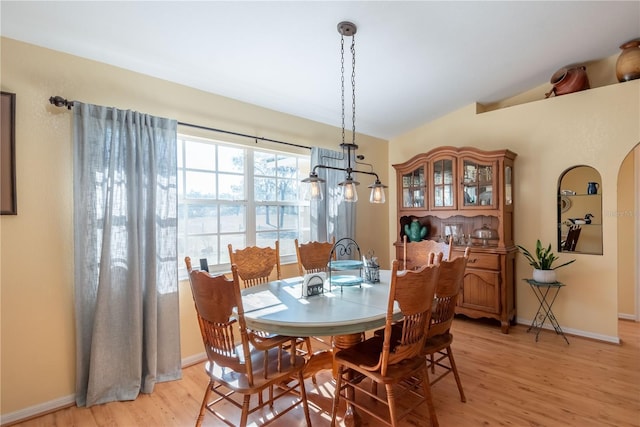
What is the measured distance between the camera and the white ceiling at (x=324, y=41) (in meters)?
1.96

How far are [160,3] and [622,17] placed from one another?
11.4 feet

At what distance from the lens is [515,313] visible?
364 centimetres

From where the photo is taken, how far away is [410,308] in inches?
62.5

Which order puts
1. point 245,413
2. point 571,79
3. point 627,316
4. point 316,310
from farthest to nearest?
point 627,316, point 571,79, point 316,310, point 245,413

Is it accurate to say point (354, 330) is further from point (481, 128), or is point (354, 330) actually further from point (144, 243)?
point (481, 128)

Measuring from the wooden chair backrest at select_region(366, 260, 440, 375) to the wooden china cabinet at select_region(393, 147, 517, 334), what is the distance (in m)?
2.08

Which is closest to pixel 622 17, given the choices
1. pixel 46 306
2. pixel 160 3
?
pixel 160 3

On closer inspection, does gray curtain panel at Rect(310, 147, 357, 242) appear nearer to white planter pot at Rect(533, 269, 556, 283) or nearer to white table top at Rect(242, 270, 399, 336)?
white table top at Rect(242, 270, 399, 336)

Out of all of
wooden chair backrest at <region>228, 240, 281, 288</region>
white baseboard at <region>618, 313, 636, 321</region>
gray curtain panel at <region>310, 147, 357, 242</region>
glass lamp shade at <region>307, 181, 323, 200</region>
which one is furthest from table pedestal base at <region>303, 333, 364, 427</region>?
white baseboard at <region>618, 313, 636, 321</region>

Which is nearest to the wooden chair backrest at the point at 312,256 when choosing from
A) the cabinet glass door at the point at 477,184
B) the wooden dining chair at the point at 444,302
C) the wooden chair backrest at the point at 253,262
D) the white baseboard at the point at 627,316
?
the wooden chair backrest at the point at 253,262

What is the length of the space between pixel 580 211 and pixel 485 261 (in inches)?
44.9

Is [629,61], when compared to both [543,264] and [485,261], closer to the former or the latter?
[543,264]

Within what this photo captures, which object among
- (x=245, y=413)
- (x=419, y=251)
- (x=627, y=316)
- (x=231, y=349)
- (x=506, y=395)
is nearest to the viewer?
(x=245, y=413)

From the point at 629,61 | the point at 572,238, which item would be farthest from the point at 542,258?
the point at 629,61
